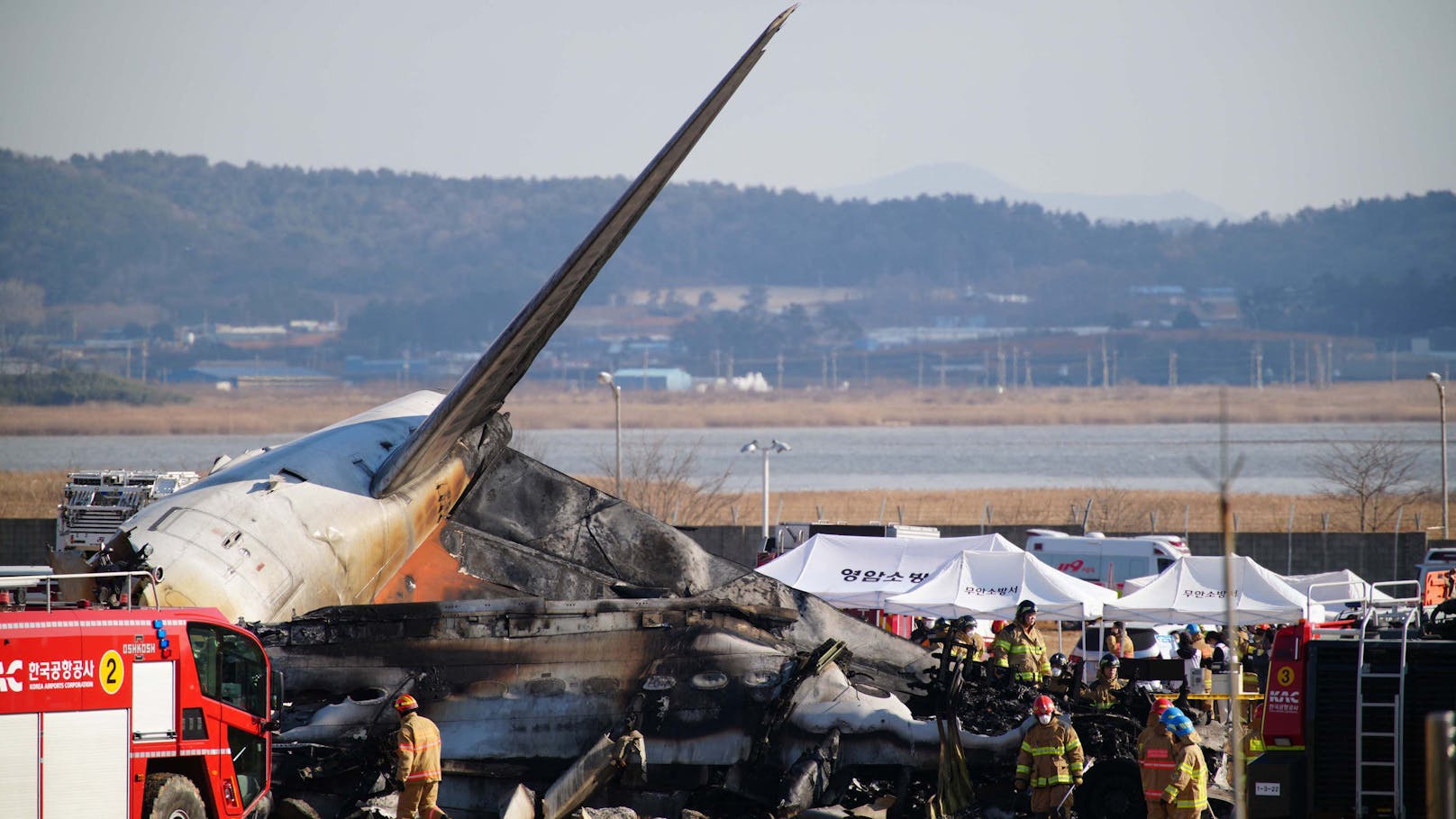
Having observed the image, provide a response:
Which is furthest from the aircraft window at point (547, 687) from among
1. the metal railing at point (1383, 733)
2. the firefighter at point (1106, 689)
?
the metal railing at point (1383, 733)

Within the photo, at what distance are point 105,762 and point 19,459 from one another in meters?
132

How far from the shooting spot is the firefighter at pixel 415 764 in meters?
16.8

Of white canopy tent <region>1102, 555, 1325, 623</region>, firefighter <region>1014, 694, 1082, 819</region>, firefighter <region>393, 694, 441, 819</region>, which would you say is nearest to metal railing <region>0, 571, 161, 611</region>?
firefighter <region>393, 694, 441, 819</region>

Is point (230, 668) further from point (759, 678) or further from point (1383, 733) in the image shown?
point (1383, 733)

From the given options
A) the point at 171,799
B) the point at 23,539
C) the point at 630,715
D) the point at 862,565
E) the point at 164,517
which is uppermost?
the point at 164,517

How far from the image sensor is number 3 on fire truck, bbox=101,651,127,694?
47.2 feet

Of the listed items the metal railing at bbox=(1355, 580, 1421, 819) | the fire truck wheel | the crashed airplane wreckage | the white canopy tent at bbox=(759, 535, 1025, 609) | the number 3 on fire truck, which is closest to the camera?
the number 3 on fire truck

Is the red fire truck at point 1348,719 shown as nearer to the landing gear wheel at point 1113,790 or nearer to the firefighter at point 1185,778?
the firefighter at point 1185,778

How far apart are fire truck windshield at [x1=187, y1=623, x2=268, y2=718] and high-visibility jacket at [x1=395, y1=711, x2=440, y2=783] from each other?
153 centimetres

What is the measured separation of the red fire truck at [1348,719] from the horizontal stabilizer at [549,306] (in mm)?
9515

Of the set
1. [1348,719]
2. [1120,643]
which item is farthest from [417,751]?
[1120,643]

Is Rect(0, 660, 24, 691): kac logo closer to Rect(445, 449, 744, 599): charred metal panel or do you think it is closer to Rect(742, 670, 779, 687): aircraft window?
Rect(742, 670, 779, 687): aircraft window

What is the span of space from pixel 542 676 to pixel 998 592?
15.8 m

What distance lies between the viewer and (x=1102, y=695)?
21.6 metres
